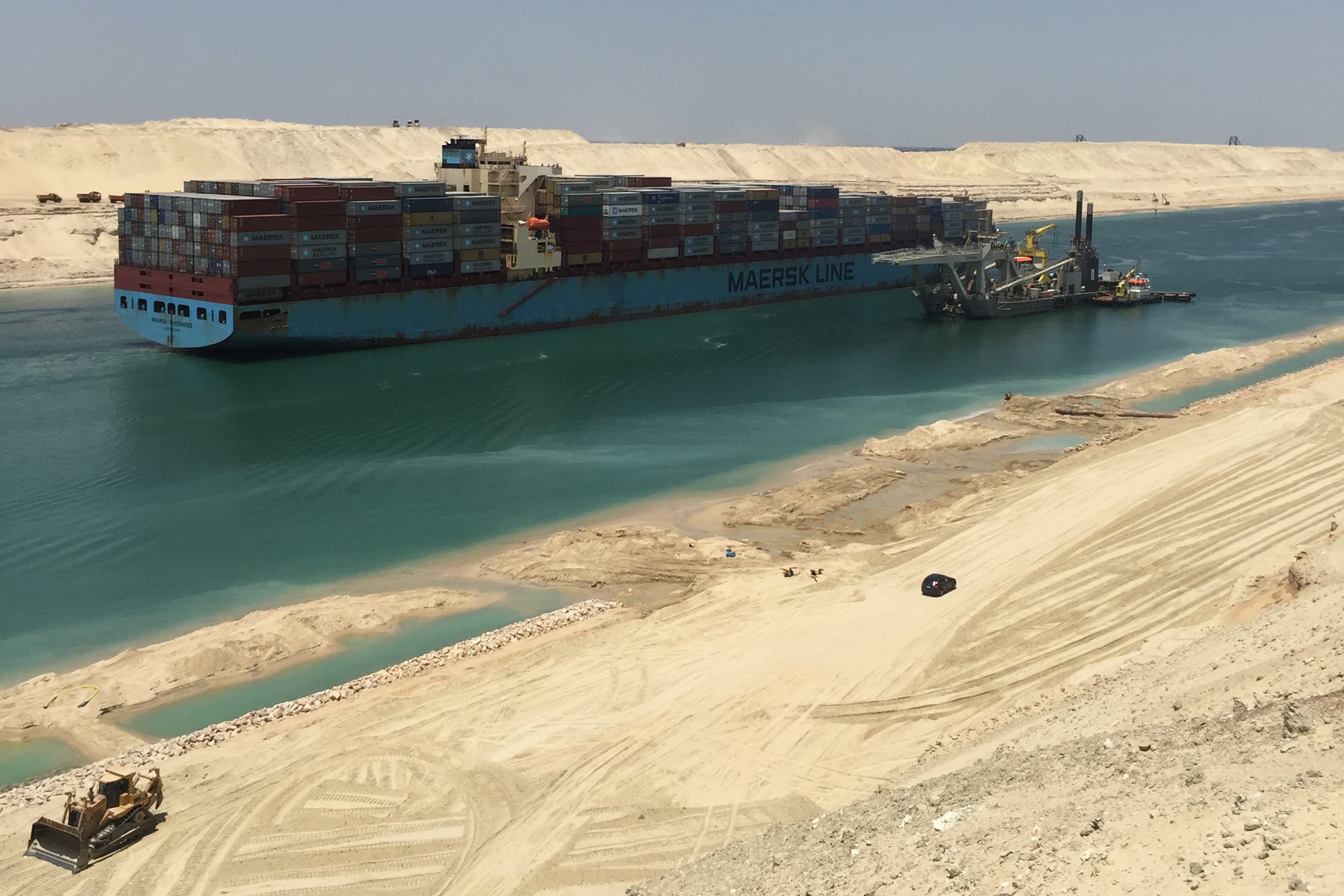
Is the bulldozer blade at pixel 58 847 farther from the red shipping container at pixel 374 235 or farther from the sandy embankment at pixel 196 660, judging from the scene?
the red shipping container at pixel 374 235

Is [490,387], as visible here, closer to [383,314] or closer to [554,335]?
[383,314]

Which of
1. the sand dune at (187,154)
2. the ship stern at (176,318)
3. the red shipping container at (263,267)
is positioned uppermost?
the sand dune at (187,154)

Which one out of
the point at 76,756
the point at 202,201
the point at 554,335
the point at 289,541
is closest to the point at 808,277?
the point at 554,335

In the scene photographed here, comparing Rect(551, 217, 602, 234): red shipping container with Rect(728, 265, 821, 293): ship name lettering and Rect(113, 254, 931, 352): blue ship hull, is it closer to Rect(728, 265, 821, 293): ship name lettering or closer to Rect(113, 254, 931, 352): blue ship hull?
Rect(113, 254, 931, 352): blue ship hull

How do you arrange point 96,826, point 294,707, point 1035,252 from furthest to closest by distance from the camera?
point 1035,252 < point 294,707 < point 96,826

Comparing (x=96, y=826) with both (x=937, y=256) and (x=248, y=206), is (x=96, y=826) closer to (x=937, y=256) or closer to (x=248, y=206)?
(x=248, y=206)

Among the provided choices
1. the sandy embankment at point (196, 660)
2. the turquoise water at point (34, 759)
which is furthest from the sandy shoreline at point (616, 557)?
the turquoise water at point (34, 759)

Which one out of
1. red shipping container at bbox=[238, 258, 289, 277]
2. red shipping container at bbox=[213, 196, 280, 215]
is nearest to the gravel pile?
red shipping container at bbox=[238, 258, 289, 277]

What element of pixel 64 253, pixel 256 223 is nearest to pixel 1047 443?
pixel 256 223
